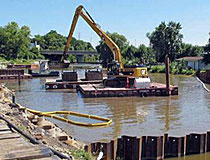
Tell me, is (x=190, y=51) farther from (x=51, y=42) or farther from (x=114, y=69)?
(x=51, y=42)

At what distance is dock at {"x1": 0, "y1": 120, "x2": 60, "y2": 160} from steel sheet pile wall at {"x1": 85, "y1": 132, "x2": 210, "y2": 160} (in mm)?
4638

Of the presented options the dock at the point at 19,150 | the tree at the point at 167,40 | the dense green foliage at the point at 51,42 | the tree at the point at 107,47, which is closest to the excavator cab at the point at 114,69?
the dock at the point at 19,150

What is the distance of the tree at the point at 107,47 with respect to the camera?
88.2 metres

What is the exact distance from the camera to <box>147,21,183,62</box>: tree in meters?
85.3

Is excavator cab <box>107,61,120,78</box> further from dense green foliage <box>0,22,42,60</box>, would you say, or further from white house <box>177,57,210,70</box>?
dense green foliage <box>0,22,42,60</box>

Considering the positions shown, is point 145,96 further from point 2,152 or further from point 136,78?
point 2,152

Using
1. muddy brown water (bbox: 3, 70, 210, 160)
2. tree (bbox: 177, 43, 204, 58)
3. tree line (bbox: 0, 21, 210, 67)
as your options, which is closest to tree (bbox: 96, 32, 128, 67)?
tree line (bbox: 0, 21, 210, 67)

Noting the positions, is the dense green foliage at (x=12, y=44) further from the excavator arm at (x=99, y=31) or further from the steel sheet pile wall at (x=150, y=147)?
the steel sheet pile wall at (x=150, y=147)

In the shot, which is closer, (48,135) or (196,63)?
(48,135)

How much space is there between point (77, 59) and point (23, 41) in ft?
162

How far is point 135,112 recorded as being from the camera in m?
22.5

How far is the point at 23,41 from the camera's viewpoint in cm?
10706

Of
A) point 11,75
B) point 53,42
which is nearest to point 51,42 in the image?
point 53,42

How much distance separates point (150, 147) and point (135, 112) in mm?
10426
